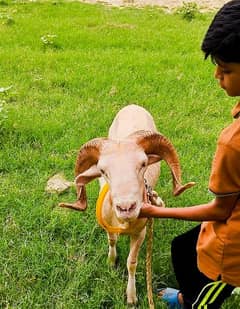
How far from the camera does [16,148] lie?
547cm

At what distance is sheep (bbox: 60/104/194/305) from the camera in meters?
2.91

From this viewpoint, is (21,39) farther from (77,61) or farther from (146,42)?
(146,42)

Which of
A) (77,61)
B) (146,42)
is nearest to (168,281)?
(77,61)

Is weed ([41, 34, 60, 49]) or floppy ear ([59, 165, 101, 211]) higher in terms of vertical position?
floppy ear ([59, 165, 101, 211])

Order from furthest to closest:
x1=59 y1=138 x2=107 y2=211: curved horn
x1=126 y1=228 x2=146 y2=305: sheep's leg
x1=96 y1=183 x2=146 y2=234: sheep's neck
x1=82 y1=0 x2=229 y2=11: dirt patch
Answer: x1=82 y1=0 x2=229 y2=11: dirt patch < x1=126 y1=228 x2=146 y2=305: sheep's leg < x1=96 y1=183 x2=146 y2=234: sheep's neck < x1=59 y1=138 x2=107 y2=211: curved horn

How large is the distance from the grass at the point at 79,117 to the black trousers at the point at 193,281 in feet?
1.99

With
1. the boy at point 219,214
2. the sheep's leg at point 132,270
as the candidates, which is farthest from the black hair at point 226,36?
the sheep's leg at point 132,270

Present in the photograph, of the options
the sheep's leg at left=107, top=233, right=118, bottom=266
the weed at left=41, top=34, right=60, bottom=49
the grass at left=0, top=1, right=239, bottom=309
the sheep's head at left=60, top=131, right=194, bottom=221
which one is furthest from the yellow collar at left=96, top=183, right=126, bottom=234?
the weed at left=41, top=34, right=60, bottom=49

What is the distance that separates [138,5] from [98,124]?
5.78m

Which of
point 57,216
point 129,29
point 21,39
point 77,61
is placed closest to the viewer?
point 57,216

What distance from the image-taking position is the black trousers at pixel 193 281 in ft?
9.61

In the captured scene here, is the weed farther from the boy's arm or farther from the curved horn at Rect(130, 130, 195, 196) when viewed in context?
the boy's arm

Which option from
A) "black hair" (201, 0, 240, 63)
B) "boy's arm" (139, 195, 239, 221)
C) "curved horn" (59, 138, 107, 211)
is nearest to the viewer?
"black hair" (201, 0, 240, 63)

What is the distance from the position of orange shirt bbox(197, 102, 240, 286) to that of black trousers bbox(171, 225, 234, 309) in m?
0.14
